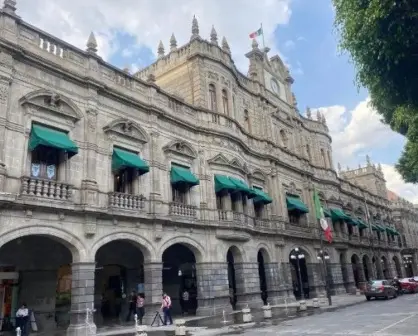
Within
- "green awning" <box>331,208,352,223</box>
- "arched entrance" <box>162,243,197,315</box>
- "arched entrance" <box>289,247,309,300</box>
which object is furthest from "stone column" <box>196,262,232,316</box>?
"green awning" <box>331,208,352,223</box>

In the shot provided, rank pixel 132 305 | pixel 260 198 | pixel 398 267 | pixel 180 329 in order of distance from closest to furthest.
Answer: pixel 180 329 < pixel 132 305 < pixel 260 198 < pixel 398 267

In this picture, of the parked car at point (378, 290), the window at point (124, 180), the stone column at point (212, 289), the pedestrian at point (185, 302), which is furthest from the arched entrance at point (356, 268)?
the window at point (124, 180)

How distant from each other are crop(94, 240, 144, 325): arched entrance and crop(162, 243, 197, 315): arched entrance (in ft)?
8.05

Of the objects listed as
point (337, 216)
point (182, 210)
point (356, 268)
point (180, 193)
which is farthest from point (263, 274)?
point (356, 268)

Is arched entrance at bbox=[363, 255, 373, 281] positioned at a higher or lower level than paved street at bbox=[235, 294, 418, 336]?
higher

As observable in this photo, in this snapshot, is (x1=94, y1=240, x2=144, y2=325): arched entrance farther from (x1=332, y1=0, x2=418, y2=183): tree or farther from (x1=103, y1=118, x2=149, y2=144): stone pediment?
(x1=332, y1=0, x2=418, y2=183): tree

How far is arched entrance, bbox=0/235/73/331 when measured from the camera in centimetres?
1652

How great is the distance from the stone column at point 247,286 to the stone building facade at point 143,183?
120 mm

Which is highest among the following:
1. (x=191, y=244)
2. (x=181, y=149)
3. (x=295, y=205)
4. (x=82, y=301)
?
(x=181, y=149)

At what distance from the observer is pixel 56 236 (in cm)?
1456

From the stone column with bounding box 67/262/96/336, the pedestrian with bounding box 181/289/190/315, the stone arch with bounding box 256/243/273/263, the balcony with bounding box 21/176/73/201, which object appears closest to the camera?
the balcony with bounding box 21/176/73/201

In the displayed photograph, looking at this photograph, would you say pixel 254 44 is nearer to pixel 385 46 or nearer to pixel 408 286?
pixel 385 46

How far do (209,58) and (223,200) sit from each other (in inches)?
375

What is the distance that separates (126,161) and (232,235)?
8.26 m
